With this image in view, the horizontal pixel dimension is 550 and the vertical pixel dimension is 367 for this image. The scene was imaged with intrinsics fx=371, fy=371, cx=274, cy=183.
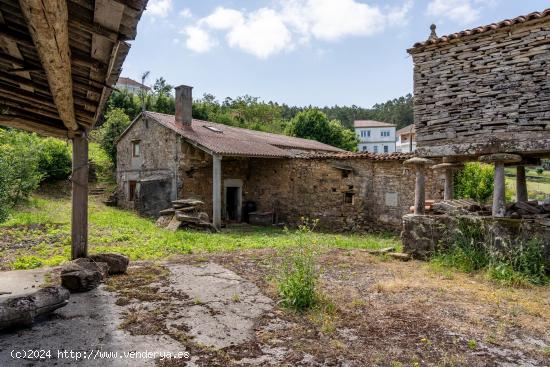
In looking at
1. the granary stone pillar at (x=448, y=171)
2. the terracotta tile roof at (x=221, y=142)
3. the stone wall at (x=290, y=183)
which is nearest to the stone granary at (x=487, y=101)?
the granary stone pillar at (x=448, y=171)

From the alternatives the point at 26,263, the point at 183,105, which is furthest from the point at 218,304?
the point at 183,105

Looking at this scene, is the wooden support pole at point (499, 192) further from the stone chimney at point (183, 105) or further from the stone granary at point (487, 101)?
the stone chimney at point (183, 105)

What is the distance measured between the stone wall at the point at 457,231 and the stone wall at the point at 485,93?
1.40 meters

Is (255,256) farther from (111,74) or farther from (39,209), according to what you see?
(39,209)

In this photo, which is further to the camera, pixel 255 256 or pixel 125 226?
pixel 125 226

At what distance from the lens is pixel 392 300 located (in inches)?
214

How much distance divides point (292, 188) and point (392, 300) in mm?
10291

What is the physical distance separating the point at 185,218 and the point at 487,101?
9177mm

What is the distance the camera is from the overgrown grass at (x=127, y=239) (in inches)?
316

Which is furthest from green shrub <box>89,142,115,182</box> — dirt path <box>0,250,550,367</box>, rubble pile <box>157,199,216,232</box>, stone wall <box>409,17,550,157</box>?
stone wall <box>409,17,550,157</box>

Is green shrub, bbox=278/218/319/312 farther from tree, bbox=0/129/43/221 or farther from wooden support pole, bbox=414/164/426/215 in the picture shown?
tree, bbox=0/129/43/221

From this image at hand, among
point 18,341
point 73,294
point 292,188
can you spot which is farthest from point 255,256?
point 292,188

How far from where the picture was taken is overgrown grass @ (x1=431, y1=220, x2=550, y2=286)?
654 cm

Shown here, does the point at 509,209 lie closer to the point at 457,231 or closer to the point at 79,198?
the point at 457,231
